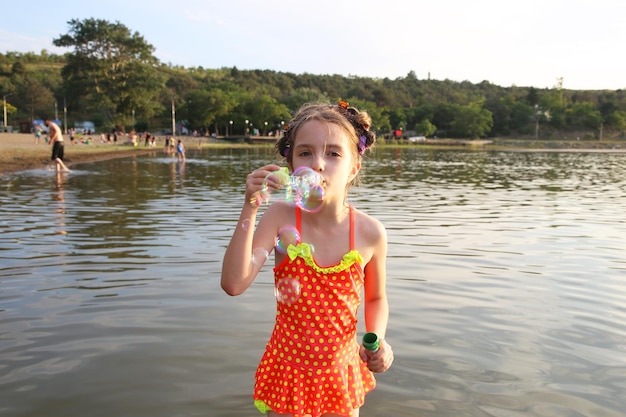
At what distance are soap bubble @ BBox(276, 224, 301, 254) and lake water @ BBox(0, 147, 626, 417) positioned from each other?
159 cm

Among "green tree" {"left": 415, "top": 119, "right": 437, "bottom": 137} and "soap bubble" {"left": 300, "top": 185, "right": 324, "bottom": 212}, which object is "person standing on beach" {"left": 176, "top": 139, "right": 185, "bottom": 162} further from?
"green tree" {"left": 415, "top": 119, "right": 437, "bottom": 137}

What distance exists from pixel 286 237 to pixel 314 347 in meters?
0.50

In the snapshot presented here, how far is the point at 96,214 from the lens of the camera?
11898mm

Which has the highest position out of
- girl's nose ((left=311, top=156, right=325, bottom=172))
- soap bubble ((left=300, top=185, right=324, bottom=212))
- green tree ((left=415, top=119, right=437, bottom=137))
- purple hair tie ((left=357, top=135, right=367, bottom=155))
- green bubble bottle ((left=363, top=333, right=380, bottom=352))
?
green tree ((left=415, top=119, right=437, bottom=137))

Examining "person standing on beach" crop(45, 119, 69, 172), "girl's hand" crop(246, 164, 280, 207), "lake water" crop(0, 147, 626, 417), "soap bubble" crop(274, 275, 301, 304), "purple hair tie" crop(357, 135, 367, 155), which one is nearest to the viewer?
"girl's hand" crop(246, 164, 280, 207)

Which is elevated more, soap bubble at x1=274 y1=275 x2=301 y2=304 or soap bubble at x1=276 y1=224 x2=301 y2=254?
soap bubble at x1=276 y1=224 x2=301 y2=254

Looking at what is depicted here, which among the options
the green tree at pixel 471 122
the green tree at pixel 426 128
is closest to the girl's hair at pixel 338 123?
the green tree at pixel 426 128

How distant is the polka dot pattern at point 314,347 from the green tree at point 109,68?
84.3m

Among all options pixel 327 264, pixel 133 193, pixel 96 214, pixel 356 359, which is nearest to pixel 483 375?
pixel 356 359

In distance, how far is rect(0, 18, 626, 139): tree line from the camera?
270 feet

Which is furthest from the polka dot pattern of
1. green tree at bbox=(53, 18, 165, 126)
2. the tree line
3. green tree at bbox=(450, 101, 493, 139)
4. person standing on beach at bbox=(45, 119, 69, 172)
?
green tree at bbox=(450, 101, 493, 139)

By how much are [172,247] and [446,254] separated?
4.20m

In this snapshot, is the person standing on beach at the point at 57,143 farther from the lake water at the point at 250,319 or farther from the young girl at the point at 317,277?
the young girl at the point at 317,277

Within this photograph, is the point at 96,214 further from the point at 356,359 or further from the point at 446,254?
the point at 356,359
